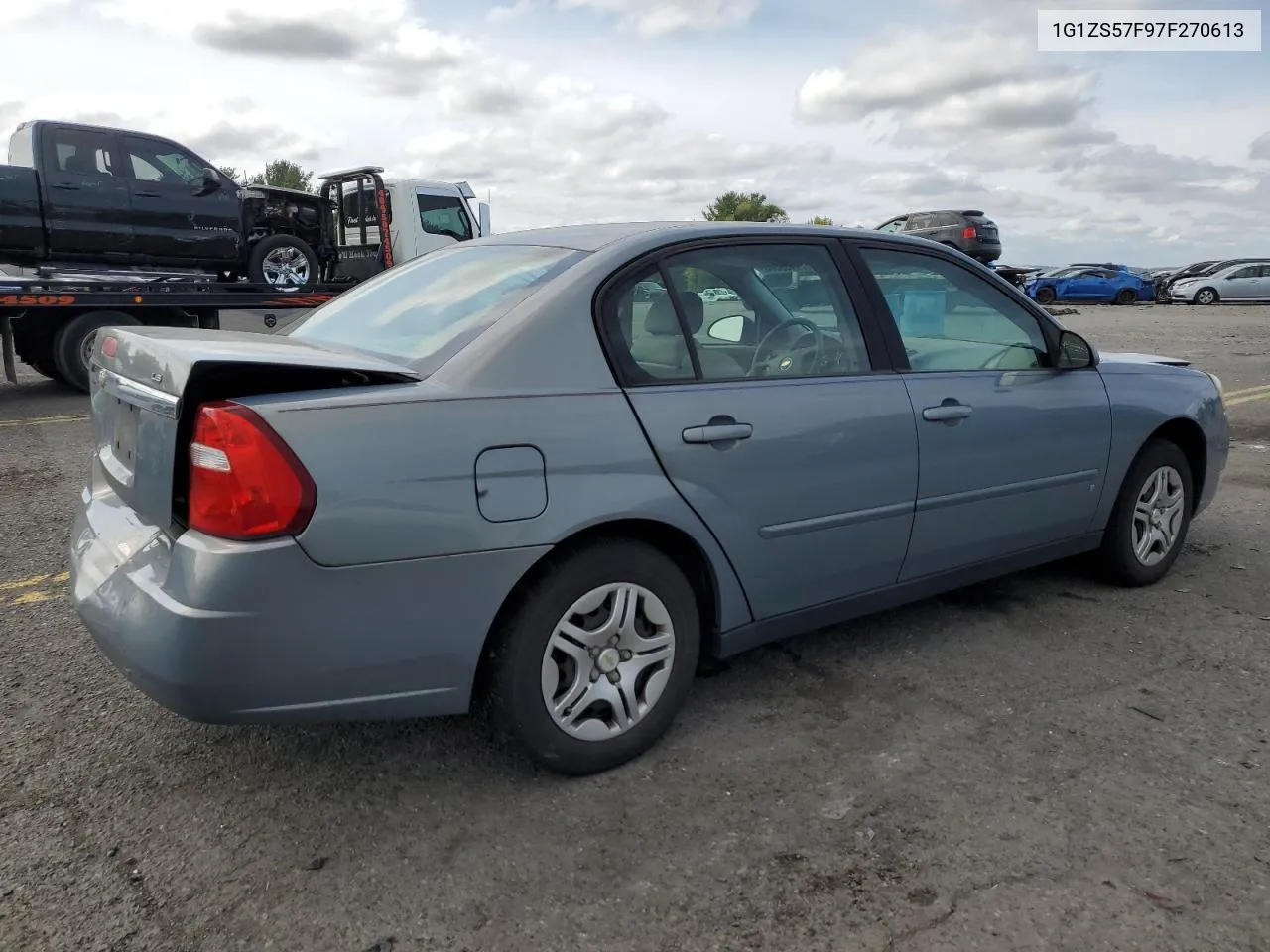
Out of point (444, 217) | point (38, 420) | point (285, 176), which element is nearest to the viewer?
point (38, 420)

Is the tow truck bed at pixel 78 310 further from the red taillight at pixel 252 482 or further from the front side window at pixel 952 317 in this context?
the red taillight at pixel 252 482

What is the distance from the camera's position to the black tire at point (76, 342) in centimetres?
986

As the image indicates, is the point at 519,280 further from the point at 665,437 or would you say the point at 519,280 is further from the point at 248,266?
the point at 248,266

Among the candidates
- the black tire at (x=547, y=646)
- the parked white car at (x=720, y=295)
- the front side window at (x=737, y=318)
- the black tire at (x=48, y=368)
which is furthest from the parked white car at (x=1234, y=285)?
the black tire at (x=547, y=646)

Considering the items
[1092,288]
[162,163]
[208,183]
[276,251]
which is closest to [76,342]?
[162,163]

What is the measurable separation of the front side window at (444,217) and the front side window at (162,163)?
3.66 metres

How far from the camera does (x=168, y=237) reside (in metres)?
12.3

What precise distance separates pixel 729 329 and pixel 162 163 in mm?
11051

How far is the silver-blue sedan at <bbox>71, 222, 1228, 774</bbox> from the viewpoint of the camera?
235 centimetres

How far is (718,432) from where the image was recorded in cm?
291

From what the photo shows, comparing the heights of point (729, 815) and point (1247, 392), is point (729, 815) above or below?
below

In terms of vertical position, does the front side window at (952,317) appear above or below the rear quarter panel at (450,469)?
above

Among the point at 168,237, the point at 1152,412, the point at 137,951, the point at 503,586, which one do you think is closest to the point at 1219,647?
the point at 1152,412

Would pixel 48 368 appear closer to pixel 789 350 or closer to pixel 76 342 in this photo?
pixel 76 342
